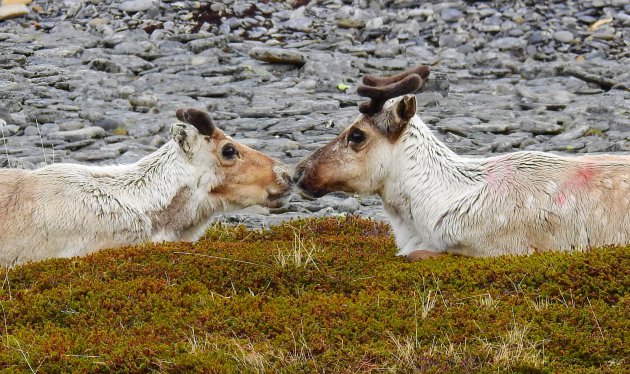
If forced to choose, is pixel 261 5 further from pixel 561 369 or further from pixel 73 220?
pixel 561 369

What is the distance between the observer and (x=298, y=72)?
22.6 m

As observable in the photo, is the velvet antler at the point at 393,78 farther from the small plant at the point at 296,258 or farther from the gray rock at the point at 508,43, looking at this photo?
the gray rock at the point at 508,43

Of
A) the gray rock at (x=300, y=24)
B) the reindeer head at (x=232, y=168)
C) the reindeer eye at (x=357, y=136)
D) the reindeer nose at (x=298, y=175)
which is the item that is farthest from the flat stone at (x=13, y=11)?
the reindeer eye at (x=357, y=136)

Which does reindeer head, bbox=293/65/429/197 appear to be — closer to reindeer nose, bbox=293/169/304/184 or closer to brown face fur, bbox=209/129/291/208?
reindeer nose, bbox=293/169/304/184

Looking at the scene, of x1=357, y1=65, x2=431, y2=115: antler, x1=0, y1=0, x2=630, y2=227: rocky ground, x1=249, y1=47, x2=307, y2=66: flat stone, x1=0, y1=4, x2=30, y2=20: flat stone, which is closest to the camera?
x1=357, y1=65, x2=431, y2=115: antler

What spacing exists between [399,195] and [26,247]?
3.74 meters

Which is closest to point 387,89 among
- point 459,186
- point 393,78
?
point 393,78

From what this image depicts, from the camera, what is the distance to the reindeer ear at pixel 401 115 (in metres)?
10.8

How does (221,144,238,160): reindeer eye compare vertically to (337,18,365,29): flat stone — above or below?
above

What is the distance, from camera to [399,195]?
Result: 11133 mm

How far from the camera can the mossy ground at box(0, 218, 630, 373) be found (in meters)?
7.23

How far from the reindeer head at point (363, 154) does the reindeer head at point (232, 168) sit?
0.52 meters

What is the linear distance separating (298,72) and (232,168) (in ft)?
36.3

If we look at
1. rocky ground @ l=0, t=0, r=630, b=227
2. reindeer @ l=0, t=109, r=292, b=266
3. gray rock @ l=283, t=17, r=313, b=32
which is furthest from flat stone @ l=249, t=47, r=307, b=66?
reindeer @ l=0, t=109, r=292, b=266
